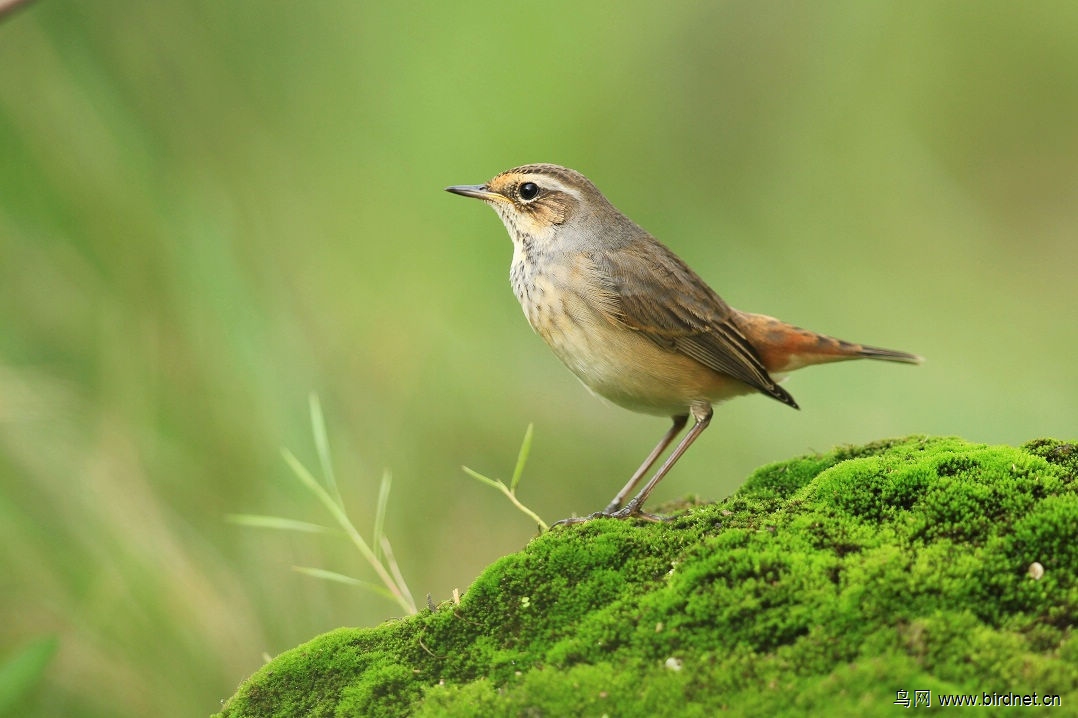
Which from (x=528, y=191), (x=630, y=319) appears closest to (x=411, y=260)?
(x=528, y=191)

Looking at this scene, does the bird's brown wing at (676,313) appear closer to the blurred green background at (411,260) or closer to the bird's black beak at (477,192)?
the bird's black beak at (477,192)

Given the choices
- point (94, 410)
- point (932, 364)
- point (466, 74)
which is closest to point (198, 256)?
point (94, 410)

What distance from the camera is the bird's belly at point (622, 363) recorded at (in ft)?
17.8

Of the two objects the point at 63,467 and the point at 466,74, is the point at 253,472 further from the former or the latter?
the point at 466,74

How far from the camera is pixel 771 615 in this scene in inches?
122

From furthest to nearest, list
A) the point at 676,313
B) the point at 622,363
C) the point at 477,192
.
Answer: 1. the point at 477,192
2. the point at 676,313
3. the point at 622,363

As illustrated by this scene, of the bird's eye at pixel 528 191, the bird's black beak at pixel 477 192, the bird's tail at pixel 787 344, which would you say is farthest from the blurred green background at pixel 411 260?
the bird's eye at pixel 528 191

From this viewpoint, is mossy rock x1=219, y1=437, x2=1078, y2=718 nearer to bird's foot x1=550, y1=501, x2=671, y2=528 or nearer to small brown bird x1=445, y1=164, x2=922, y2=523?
bird's foot x1=550, y1=501, x2=671, y2=528

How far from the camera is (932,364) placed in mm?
8570

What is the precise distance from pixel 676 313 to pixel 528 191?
111 centimetres

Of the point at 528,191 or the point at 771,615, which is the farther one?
the point at 528,191

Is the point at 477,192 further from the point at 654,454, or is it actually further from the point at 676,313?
the point at 654,454

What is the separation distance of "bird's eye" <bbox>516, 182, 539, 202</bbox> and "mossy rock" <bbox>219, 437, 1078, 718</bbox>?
2.59m

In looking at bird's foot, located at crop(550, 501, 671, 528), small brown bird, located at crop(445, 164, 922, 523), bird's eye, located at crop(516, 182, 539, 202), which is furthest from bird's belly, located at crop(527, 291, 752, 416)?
bird's eye, located at crop(516, 182, 539, 202)
